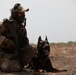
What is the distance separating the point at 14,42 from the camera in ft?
32.3

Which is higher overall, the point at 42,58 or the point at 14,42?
the point at 14,42

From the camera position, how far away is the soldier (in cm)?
973

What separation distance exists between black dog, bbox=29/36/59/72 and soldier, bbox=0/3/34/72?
0.75ft

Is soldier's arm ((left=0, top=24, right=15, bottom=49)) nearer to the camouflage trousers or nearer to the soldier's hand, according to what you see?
the soldier's hand

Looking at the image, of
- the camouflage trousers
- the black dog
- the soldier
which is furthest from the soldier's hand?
the black dog

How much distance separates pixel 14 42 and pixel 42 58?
90 centimetres

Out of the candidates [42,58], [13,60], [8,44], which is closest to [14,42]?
[8,44]

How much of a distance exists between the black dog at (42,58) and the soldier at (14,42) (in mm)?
229

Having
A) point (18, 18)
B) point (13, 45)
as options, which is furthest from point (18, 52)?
point (18, 18)

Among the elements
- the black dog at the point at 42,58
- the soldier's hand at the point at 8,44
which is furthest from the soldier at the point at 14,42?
the black dog at the point at 42,58

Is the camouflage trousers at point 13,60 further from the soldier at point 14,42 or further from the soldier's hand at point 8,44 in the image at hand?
the soldier's hand at point 8,44

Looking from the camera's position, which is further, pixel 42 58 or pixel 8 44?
pixel 42 58

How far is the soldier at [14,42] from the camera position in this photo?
383 inches

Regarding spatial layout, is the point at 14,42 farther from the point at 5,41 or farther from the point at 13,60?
the point at 13,60
